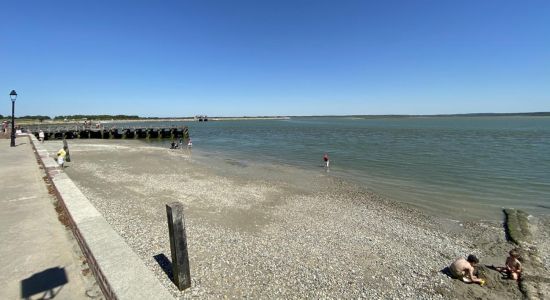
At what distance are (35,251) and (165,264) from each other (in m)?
2.50

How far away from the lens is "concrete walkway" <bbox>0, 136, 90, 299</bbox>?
4.73 meters

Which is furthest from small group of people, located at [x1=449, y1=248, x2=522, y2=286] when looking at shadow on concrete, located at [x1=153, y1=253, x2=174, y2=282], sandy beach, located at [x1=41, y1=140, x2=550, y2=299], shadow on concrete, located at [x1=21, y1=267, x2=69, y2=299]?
shadow on concrete, located at [x1=21, y1=267, x2=69, y2=299]

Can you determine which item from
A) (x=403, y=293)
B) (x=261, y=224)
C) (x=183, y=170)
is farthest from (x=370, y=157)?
(x=403, y=293)

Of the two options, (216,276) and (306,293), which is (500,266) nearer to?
(306,293)

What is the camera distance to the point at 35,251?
583 centimetres

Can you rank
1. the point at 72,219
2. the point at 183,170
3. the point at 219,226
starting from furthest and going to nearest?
the point at 183,170, the point at 219,226, the point at 72,219

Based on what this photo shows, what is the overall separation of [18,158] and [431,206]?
862 inches

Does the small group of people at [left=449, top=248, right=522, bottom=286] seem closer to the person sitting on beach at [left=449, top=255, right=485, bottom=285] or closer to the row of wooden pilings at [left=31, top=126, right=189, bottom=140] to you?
the person sitting on beach at [left=449, top=255, right=485, bottom=285]

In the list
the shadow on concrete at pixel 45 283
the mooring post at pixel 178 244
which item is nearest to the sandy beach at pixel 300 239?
the mooring post at pixel 178 244

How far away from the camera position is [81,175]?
16266 millimetres

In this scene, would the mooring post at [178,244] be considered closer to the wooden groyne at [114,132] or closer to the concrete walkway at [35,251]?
the concrete walkway at [35,251]

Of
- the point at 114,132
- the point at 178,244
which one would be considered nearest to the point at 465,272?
the point at 178,244

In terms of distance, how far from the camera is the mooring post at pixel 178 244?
5141 millimetres

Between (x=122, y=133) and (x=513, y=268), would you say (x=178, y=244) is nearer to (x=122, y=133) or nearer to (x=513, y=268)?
(x=513, y=268)
